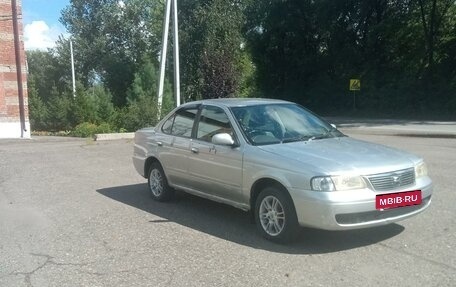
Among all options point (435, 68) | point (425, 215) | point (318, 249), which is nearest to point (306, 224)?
point (318, 249)

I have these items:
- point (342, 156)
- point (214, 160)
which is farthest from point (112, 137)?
point (342, 156)

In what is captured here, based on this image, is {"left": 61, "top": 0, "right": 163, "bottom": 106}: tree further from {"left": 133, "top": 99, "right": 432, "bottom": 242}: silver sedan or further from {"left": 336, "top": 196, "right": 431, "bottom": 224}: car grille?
{"left": 336, "top": 196, "right": 431, "bottom": 224}: car grille

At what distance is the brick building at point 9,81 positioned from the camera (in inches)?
908

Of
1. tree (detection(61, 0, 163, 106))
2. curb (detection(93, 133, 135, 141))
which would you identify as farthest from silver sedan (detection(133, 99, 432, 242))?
tree (detection(61, 0, 163, 106))

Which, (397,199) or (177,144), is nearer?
(397,199)

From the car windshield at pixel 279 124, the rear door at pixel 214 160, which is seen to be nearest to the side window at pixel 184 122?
the rear door at pixel 214 160

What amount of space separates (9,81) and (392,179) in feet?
70.5

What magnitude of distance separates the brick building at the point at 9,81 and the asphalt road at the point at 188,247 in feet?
50.4

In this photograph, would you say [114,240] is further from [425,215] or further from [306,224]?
[425,215]

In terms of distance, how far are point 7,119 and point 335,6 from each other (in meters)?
27.0

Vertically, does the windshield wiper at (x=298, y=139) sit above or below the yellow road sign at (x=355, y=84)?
below

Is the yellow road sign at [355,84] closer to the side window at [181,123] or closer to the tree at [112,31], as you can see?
the tree at [112,31]

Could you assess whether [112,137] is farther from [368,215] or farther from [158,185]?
[368,215]

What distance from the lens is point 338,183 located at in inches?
211
